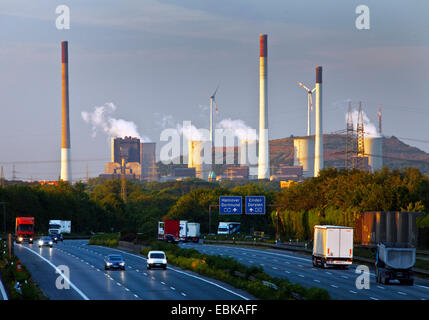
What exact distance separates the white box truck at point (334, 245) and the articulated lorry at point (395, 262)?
37.8ft

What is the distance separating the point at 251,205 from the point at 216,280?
7128 centimetres

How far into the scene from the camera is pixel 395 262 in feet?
168

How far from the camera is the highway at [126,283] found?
42094 mm

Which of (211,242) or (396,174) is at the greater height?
(396,174)

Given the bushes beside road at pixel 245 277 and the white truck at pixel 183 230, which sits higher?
the bushes beside road at pixel 245 277

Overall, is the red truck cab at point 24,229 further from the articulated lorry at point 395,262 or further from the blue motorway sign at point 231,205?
the articulated lorry at point 395,262

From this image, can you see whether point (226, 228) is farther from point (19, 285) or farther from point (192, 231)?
point (19, 285)

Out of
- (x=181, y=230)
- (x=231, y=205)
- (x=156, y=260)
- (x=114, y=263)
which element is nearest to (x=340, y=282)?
(x=156, y=260)

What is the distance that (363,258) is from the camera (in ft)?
249

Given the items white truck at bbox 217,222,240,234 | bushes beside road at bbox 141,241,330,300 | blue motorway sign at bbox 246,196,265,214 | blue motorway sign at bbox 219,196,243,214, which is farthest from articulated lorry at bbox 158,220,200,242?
bushes beside road at bbox 141,241,330,300

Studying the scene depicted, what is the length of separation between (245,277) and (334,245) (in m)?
15.8

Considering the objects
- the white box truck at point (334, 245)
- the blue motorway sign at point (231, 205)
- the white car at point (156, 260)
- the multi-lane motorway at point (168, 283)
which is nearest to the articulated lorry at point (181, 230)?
the blue motorway sign at point (231, 205)
